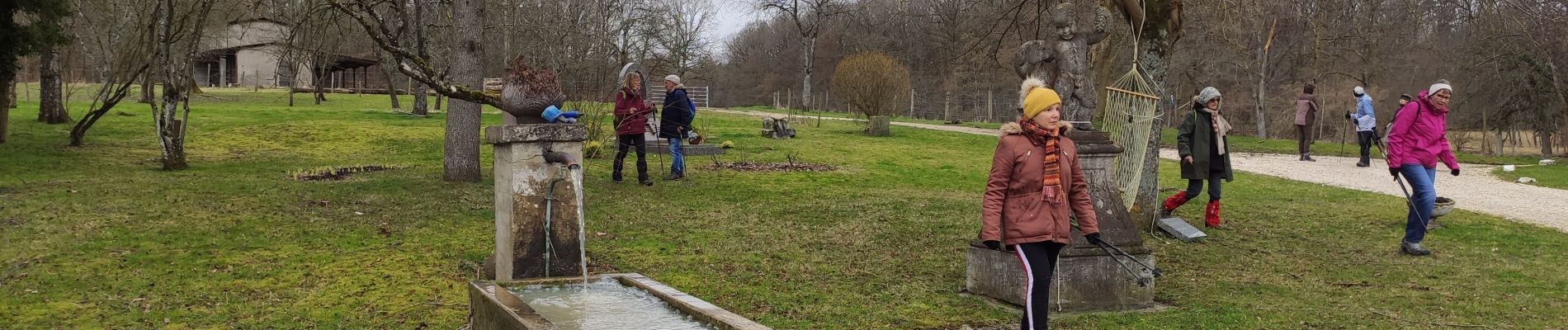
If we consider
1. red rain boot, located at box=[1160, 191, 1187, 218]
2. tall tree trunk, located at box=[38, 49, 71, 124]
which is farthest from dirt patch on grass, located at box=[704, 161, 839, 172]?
tall tree trunk, located at box=[38, 49, 71, 124]

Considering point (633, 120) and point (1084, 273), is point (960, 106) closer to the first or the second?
point (633, 120)

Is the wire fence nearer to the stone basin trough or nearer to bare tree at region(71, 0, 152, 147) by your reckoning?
bare tree at region(71, 0, 152, 147)

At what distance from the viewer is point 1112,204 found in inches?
255

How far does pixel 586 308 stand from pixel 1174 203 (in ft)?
20.9

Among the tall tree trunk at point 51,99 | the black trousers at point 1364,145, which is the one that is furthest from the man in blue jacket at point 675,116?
the tall tree trunk at point 51,99

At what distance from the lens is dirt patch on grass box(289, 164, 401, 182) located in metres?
11.4

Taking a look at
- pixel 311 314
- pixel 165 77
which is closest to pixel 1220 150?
pixel 311 314

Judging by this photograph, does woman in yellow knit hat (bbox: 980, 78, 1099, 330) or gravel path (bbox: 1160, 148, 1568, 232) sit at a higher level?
woman in yellow knit hat (bbox: 980, 78, 1099, 330)

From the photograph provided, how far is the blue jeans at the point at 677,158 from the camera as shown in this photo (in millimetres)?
12164

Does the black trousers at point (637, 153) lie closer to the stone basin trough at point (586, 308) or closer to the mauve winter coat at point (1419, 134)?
the stone basin trough at point (586, 308)

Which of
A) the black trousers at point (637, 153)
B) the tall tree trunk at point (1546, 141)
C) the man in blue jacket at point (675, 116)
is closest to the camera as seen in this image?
the black trousers at point (637, 153)

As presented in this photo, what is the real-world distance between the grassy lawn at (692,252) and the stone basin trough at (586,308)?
0.53 m

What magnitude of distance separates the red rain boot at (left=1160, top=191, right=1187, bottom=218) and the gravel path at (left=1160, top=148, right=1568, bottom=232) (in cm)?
360

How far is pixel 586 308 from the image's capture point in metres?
5.10
